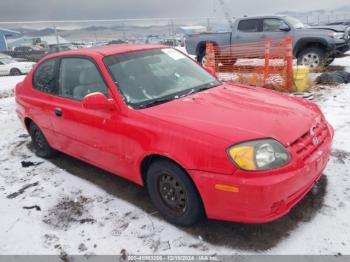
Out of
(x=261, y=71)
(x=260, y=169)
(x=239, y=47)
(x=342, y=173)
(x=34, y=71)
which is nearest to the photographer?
(x=260, y=169)

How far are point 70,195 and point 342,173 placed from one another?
309 cm

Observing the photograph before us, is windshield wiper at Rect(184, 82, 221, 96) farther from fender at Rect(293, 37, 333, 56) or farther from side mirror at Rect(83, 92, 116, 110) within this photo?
fender at Rect(293, 37, 333, 56)

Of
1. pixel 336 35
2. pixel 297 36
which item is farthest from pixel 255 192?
pixel 336 35

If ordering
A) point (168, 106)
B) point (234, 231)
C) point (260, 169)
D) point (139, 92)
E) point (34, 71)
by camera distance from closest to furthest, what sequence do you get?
point (260, 169) → point (234, 231) → point (168, 106) → point (139, 92) → point (34, 71)

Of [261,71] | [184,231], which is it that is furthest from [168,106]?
[261,71]

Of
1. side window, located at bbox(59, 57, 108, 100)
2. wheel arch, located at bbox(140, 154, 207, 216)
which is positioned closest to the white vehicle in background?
side window, located at bbox(59, 57, 108, 100)

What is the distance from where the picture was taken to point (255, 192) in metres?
2.49

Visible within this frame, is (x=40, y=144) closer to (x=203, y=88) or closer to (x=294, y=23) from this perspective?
(x=203, y=88)

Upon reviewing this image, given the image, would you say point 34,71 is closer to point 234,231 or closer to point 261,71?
point 234,231

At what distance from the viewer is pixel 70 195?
3.90 m

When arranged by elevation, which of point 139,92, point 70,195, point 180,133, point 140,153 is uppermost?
point 139,92

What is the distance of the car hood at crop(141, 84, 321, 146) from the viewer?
8.92 ft

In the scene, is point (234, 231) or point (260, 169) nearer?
point (260, 169)

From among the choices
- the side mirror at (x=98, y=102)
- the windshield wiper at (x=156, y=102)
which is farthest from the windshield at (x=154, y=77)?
the side mirror at (x=98, y=102)
